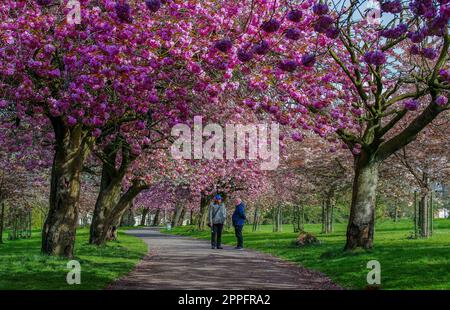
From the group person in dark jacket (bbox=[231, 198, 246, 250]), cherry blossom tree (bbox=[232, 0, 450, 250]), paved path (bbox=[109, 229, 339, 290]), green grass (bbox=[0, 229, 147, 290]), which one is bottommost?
paved path (bbox=[109, 229, 339, 290])

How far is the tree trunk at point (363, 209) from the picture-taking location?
19.4m

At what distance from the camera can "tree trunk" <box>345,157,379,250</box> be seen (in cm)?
1944

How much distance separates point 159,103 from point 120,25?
12.6 ft

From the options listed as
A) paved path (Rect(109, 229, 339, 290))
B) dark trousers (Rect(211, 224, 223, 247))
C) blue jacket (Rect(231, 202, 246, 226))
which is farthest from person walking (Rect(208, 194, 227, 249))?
paved path (Rect(109, 229, 339, 290))

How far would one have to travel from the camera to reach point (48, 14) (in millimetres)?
12883

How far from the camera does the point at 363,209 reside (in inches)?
778

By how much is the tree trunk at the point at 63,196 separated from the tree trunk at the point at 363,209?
914cm

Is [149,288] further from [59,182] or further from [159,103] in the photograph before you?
[59,182]

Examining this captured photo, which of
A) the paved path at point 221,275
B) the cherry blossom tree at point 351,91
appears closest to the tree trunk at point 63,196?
the paved path at point 221,275

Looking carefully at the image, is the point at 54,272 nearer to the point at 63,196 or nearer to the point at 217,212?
the point at 63,196

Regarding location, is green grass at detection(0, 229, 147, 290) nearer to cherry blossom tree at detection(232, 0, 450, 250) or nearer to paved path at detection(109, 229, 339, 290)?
paved path at detection(109, 229, 339, 290)

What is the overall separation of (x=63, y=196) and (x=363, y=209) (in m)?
10.0

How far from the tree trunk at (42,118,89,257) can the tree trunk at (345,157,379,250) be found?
30.0ft

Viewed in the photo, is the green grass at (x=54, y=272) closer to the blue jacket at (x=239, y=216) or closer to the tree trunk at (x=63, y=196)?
the tree trunk at (x=63, y=196)
